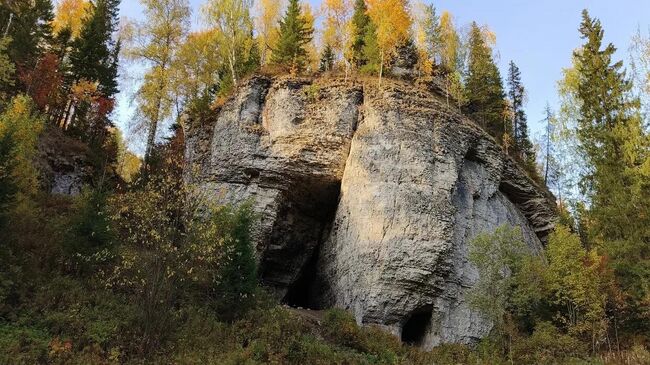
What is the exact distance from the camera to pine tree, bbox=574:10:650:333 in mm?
20422

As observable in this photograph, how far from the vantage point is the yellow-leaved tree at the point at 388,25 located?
26750 mm

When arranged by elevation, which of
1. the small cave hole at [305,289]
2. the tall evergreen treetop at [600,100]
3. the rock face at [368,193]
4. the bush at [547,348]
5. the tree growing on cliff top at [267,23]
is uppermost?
the tree growing on cliff top at [267,23]

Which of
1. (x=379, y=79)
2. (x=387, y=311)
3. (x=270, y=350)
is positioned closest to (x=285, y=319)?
(x=270, y=350)

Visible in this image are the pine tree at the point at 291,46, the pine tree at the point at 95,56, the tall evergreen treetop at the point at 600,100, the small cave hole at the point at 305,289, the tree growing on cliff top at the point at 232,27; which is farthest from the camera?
the pine tree at the point at 95,56

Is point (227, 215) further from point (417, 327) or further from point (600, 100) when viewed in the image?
point (600, 100)

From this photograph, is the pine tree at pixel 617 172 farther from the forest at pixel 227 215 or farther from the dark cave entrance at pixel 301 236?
the dark cave entrance at pixel 301 236

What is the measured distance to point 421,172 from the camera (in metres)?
22.9

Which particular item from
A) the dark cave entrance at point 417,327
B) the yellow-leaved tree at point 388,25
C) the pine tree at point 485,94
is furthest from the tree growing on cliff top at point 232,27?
the dark cave entrance at point 417,327

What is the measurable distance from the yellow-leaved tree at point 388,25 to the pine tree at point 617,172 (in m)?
9.96

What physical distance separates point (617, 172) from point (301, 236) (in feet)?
51.1

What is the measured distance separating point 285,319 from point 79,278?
23.3ft

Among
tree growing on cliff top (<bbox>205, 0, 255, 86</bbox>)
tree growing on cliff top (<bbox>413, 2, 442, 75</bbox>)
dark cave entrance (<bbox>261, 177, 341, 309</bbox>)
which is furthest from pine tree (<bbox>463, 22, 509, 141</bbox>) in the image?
tree growing on cliff top (<bbox>205, 0, 255, 86</bbox>)

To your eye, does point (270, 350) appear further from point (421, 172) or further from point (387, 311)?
point (421, 172)

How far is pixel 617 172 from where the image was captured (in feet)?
73.5
